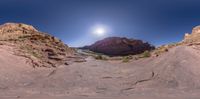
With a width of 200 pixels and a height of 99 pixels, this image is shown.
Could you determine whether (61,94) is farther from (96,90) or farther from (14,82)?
(14,82)

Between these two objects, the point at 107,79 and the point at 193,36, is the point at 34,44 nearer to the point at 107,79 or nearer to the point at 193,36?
the point at 107,79

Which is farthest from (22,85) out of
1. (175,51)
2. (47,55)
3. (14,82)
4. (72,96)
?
(175,51)

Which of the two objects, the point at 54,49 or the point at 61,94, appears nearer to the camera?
the point at 61,94

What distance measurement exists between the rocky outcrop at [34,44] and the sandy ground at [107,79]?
60.0 inches

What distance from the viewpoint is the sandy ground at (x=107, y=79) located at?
66.0 feet

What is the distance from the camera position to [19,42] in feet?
106

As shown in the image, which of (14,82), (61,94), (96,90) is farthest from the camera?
(14,82)

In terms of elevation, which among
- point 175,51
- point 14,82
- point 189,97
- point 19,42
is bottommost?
point 189,97

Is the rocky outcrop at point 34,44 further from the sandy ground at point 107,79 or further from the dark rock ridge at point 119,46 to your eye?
the dark rock ridge at point 119,46

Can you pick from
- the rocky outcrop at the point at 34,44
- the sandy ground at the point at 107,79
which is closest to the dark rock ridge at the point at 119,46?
the rocky outcrop at the point at 34,44

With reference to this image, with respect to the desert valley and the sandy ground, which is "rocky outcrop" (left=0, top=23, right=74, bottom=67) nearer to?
the desert valley

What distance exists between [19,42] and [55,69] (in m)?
6.55

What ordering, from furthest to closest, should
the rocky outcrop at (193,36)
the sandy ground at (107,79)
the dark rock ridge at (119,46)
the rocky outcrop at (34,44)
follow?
the dark rock ridge at (119,46) < the rocky outcrop at (193,36) < the rocky outcrop at (34,44) < the sandy ground at (107,79)

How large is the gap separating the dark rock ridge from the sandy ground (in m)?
33.0
